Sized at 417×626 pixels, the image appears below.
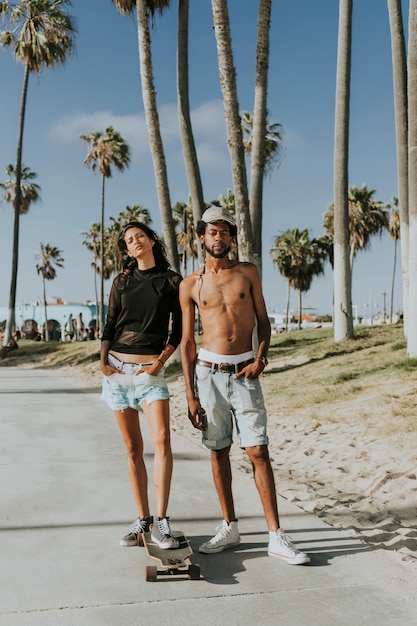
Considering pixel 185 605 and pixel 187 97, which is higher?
pixel 187 97

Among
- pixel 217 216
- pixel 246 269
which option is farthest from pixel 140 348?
pixel 217 216

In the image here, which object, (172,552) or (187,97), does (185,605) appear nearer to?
(172,552)

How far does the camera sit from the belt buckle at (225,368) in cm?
414

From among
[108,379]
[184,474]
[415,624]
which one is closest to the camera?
[415,624]

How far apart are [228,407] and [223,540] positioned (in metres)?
0.88

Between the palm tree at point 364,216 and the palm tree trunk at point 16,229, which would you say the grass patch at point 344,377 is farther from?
the palm tree at point 364,216

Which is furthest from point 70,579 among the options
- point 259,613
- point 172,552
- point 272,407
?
point 272,407

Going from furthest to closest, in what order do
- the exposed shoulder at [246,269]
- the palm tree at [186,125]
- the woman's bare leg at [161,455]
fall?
the palm tree at [186,125]
the exposed shoulder at [246,269]
the woman's bare leg at [161,455]

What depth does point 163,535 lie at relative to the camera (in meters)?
3.93

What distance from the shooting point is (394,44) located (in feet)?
56.3

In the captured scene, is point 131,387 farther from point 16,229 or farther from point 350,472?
point 16,229

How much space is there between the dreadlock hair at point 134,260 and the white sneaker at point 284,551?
6.33 feet

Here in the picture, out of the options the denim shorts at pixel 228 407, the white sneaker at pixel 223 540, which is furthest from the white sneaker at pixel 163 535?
the denim shorts at pixel 228 407

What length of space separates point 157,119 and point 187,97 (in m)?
1.39
